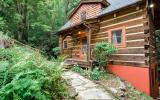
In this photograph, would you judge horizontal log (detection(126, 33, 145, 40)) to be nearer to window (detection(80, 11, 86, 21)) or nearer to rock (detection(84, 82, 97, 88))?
rock (detection(84, 82, 97, 88))

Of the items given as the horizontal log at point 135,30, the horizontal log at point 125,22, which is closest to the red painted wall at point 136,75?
the horizontal log at point 135,30

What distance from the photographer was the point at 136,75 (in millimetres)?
9625

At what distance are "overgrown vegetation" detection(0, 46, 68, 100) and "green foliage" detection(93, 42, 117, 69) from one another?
4537mm

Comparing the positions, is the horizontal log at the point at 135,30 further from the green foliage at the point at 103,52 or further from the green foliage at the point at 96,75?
the green foliage at the point at 96,75

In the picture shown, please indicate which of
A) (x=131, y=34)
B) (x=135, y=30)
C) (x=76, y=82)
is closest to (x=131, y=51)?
(x=131, y=34)

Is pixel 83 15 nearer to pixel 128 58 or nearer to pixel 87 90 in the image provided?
pixel 128 58

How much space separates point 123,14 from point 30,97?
757 cm

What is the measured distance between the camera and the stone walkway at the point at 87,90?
24.7 ft

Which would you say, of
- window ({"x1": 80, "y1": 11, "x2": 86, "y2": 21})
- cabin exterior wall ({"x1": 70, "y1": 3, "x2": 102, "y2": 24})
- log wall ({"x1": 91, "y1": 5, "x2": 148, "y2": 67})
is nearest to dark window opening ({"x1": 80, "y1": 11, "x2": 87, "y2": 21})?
window ({"x1": 80, "y1": 11, "x2": 86, "y2": 21})

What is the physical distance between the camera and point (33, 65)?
19.6 feet

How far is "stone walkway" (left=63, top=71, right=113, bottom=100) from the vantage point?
753 cm

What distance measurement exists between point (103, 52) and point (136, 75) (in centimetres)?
215

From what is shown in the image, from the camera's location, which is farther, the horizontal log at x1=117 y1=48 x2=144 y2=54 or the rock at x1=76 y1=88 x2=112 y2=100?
the horizontal log at x1=117 y1=48 x2=144 y2=54

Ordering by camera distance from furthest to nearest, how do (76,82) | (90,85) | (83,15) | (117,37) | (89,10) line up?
(83,15) → (89,10) → (117,37) → (76,82) → (90,85)
